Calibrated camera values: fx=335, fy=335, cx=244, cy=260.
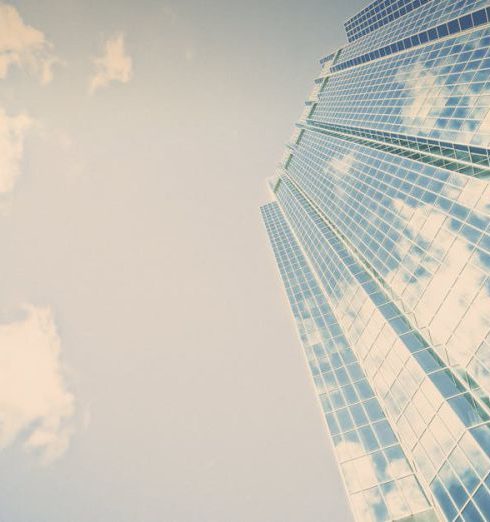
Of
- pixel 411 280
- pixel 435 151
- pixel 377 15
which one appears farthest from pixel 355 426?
pixel 377 15

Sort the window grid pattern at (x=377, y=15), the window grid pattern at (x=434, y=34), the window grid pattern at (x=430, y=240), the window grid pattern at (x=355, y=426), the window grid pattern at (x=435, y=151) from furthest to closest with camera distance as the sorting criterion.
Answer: the window grid pattern at (x=377, y=15), the window grid pattern at (x=434, y=34), the window grid pattern at (x=435, y=151), the window grid pattern at (x=355, y=426), the window grid pattern at (x=430, y=240)

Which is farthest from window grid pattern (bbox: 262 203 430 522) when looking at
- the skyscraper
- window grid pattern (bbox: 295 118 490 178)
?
window grid pattern (bbox: 295 118 490 178)

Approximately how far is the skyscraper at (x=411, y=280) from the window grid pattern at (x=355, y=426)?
133 mm

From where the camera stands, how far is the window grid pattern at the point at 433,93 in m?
40.2

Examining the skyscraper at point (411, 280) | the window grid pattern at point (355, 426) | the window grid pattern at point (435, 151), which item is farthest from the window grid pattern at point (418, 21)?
the window grid pattern at point (355, 426)

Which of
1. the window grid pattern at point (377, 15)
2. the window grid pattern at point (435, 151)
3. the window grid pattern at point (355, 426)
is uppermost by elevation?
the window grid pattern at point (377, 15)

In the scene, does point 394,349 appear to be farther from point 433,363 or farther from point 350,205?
point 350,205

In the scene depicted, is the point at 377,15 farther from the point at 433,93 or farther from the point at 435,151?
the point at 435,151

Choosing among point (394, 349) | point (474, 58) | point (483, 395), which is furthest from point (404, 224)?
point (474, 58)

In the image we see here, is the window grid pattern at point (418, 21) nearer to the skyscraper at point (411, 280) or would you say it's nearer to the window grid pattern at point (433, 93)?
the skyscraper at point (411, 280)

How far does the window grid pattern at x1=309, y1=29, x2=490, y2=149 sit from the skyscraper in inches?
9.8

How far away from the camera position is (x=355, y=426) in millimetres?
37094

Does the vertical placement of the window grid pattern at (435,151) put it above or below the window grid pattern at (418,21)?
below

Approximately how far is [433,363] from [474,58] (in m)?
40.2
